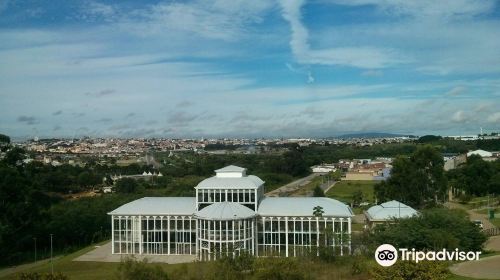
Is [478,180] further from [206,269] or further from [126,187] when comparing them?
[206,269]

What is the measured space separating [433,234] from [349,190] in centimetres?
5011

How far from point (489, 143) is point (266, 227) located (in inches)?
4957

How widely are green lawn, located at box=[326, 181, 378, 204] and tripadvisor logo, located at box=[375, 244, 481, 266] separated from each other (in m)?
36.1

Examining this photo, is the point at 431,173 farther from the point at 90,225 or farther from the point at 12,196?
the point at 12,196

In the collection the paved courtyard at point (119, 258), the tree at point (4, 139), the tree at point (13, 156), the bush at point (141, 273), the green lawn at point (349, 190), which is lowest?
the paved courtyard at point (119, 258)

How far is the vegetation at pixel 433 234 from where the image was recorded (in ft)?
87.5

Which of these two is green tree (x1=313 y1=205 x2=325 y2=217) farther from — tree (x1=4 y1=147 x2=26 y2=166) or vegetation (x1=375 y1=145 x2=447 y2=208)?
tree (x1=4 y1=147 x2=26 y2=166)

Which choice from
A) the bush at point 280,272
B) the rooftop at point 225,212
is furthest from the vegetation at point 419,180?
the bush at point 280,272

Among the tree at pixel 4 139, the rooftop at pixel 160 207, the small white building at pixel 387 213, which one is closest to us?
the small white building at pixel 387 213

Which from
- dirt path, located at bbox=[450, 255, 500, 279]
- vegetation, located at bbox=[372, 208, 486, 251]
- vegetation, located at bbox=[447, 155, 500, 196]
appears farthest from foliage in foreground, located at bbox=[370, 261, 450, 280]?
vegetation, located at bbox=[447, 155, 500, 196]

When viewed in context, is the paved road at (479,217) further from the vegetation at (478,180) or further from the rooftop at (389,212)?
the rooftop at (389,212)

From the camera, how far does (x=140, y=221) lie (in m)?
37.5

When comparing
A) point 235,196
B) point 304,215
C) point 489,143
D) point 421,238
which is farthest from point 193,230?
point 489,143

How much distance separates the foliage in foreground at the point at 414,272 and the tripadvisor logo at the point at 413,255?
0.94 meters
